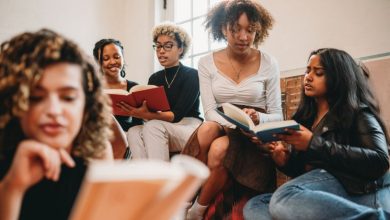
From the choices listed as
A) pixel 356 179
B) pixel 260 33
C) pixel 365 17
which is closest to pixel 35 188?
pixel 356 179

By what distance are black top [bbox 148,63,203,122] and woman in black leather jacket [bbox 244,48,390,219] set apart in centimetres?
65

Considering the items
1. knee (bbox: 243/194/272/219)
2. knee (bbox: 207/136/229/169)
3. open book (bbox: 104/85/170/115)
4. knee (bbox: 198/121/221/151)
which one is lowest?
knee (bbox: 243/194/272/219)

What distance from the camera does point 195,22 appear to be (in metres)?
3.38

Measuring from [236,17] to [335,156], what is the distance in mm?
849

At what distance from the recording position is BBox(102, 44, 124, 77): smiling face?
92.5 inches

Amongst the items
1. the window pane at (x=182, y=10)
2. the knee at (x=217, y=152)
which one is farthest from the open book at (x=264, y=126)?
the window pane at (x=182, y=10)

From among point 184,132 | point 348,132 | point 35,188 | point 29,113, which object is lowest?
point 184,132

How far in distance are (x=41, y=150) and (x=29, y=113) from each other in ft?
0.43

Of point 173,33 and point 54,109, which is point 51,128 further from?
point 173,33

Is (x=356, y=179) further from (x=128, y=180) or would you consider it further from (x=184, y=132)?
(x=128, y=180)

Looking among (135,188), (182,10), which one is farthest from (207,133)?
(182,10)

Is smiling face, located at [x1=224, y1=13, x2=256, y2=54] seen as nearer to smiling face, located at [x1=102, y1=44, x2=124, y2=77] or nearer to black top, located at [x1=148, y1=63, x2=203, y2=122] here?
black top, located at [x1=148, y1=63, x2=203, y2=122]

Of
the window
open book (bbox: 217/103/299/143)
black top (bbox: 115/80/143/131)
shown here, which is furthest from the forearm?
the window

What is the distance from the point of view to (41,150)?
0.58 metres
